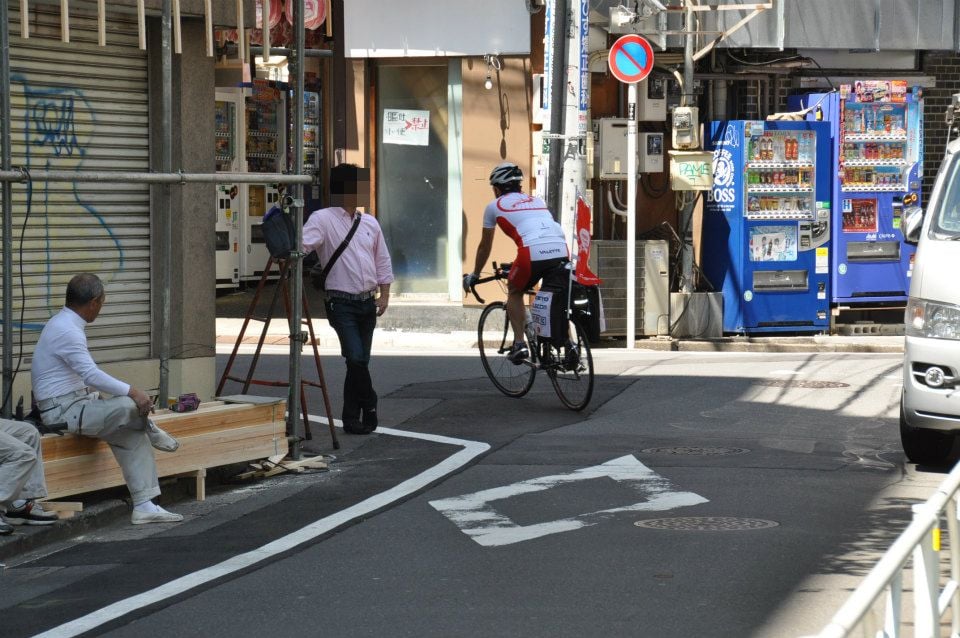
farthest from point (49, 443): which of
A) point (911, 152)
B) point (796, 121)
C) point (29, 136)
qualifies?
point (911, 152)

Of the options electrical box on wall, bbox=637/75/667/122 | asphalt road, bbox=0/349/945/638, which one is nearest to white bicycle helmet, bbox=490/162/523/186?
asphalt road, bbox=0/349/945/638

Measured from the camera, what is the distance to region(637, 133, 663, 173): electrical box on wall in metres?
18.7

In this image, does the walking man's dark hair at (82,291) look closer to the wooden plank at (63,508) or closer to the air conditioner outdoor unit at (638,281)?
the wooden plank at (63,508)

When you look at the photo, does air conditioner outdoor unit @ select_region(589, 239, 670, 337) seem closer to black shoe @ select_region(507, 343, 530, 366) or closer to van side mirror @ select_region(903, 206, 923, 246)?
black shoe @ select_region(507, 343, 530, 366)

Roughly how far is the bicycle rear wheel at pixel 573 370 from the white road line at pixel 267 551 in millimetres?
1579

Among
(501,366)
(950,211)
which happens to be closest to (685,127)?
(501,366)

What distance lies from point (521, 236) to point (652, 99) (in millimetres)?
7409

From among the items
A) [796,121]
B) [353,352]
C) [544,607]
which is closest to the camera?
[544,607]

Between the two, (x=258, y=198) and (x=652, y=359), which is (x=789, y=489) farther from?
(x=258, y=198)

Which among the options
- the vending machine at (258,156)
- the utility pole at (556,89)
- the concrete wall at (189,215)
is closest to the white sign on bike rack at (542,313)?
the concrete wall at (189,215)

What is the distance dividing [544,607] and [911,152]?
45.5 ft

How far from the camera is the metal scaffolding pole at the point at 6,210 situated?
26.3ft

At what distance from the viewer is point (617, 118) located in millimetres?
18625

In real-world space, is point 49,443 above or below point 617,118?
below
